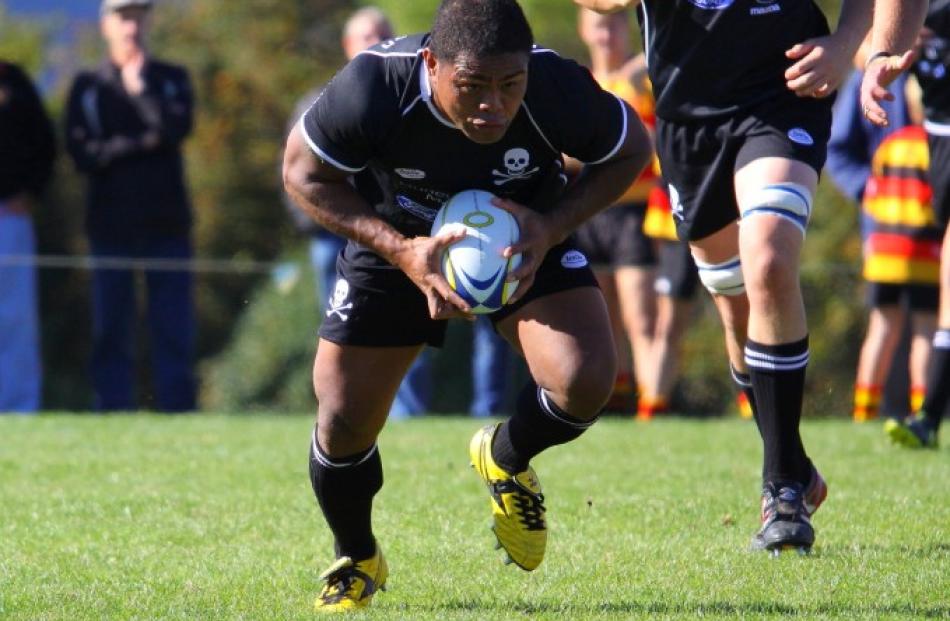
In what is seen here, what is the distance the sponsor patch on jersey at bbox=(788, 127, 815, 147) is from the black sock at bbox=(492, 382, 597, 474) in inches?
52.4

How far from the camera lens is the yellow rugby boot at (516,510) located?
5.26m

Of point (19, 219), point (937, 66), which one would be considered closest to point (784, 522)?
point (937, 66)

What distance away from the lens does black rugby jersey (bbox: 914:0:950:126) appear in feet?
26.1

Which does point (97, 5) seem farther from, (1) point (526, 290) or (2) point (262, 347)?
(1) point (526, 290)

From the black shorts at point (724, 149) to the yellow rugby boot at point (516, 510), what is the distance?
4.39 ft

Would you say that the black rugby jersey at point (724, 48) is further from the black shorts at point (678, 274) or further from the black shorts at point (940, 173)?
the black shorts at point (678, 274)

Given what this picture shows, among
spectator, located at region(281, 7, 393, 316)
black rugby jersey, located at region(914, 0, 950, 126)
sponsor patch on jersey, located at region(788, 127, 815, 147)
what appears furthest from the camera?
spectator, located at region(281, 7, 393, 316)

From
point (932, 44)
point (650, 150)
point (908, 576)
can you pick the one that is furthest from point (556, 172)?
point (932, 44)

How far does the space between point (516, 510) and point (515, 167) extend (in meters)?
1.09

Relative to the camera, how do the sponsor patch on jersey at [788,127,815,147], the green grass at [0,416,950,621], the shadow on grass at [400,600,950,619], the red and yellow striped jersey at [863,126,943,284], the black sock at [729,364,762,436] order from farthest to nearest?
the red and yellow striped jersey at [863,126,943,284]
the black sock at [729,364,762,436]
the sponsor patch on jersey at [788,127,815,147]
the green grass at [0,416,950,621]
the shadow on grass at [400,600,950,619]

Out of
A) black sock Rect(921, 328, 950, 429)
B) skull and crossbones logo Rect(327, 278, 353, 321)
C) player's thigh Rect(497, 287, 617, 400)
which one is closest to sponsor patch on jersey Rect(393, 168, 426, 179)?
skull and crossbones logo Rect(327, 278, 353, 321)

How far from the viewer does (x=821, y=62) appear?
19.3ft

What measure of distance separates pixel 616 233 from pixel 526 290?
6340mm

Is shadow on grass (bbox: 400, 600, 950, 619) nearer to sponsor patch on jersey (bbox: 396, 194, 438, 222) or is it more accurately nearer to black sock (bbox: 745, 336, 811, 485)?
black sock (bbox: 745, 336, 811, 485)
